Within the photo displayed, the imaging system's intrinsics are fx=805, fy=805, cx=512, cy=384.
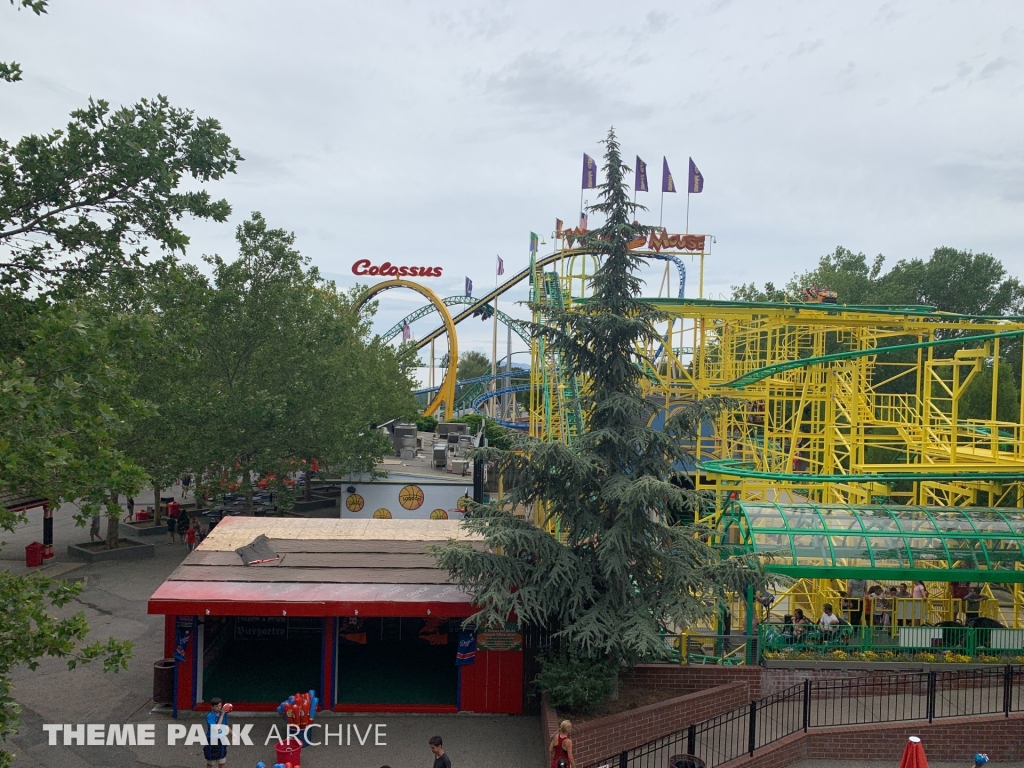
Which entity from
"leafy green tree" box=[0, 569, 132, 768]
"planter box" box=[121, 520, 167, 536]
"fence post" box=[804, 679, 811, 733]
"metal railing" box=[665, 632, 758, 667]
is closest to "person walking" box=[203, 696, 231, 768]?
"leafy green tree" box=[0, 569, 132, 768]

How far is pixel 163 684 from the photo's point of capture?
1298cm

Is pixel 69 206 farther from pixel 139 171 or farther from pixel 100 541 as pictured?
pixel 100 541

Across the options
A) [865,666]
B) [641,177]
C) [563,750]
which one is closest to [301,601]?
[563,750]

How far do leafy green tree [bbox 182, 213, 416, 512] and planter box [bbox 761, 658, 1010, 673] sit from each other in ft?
45.7

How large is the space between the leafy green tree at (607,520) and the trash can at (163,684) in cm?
500

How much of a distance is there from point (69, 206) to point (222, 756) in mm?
7127

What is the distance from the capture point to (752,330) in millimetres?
27031

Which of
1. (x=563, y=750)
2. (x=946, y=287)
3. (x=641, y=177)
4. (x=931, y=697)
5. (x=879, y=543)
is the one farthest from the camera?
(x=946, y=287)

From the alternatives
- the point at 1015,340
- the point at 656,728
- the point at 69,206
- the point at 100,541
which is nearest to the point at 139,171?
the point at 69,206

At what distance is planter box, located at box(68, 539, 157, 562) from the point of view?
22516 mm

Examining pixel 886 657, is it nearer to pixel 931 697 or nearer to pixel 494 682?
pixel 931 697

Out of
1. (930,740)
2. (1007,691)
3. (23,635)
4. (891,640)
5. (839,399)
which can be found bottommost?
(930,740)

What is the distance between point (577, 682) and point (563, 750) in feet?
4.96

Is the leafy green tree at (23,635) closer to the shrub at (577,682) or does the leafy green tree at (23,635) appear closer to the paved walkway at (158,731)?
the paved walkway at (158,731)
